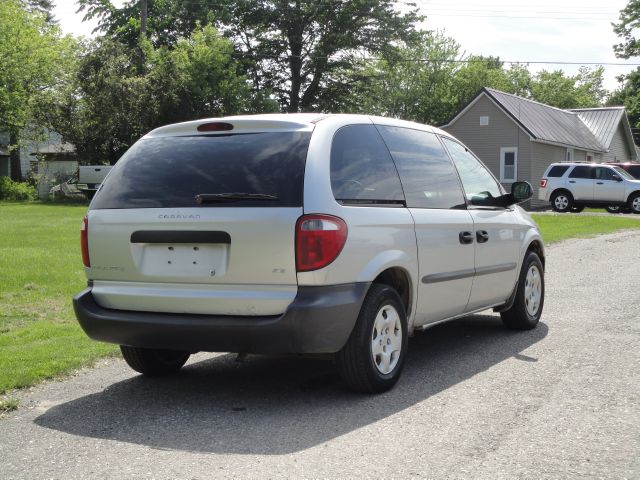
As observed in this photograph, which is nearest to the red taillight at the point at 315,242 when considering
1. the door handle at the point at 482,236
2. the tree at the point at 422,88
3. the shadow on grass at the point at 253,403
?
the shadow on grass at the point at 253,403

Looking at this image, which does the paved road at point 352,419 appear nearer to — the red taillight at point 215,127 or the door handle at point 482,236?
the door handle at point 482,236

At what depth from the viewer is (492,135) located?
4078cm

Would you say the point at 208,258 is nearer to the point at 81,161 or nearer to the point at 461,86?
the point at 81,161

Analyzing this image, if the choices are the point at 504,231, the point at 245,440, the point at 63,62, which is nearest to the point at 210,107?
the point at 63,62

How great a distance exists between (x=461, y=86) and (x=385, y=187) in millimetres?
69953

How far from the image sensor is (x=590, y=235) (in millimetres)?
20062

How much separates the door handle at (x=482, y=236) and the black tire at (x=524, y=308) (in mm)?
935

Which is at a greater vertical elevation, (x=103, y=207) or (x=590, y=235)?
(x=103, y=207)

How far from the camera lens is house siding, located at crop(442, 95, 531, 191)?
39.7 m

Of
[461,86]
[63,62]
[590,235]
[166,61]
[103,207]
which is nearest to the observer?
[103,207]

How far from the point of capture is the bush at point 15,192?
139ft

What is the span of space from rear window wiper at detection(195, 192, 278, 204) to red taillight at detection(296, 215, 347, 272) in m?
0.27

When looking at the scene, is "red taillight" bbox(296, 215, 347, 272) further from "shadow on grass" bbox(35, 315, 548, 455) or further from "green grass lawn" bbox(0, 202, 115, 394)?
"green grass lawn" bbox(0, 202, 115, 394)

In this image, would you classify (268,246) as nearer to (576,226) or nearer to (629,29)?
(576,226)
